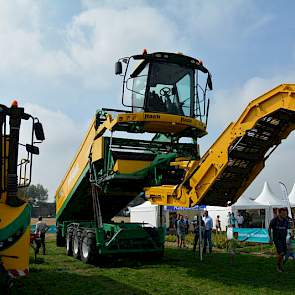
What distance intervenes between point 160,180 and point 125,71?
8.99ft

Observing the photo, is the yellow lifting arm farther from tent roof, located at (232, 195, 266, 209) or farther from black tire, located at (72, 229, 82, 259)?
tent roof, located at (232, 195, 266, 209)

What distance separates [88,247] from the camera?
11188mm

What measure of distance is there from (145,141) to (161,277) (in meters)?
3.34

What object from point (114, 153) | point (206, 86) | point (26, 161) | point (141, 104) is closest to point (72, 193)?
point (114, 153)

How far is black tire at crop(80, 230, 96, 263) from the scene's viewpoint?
11.1m

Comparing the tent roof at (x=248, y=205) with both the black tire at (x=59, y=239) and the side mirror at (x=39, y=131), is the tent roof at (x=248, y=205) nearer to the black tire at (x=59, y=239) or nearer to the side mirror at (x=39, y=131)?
the black tire at (x=59, y=239)

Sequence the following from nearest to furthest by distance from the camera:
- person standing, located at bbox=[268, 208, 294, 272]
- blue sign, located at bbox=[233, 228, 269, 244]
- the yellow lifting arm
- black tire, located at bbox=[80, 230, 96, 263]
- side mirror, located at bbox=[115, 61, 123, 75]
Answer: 1. the yellow lifting arm
2. person standing, located at bbox=[268, 208, 294, 272]
3. side mirror, located at bbox=[115, 61, 123, 75]
4. black tire, located at bbox=[80, 230, 96, 263]
5. blue sign, located at bbox=[233, 228, 269, 244]

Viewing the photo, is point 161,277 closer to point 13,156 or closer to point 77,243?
point 77,243

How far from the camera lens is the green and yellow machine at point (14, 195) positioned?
6.24 m

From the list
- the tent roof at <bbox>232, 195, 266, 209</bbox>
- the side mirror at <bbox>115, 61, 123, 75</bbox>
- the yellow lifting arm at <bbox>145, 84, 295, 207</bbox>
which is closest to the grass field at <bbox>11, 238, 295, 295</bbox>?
the yellow lifting arm at <bbox>145, 84, 295, 207</bbox>

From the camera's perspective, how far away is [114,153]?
10.4 meters

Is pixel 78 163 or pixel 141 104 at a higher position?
pixel 141 104

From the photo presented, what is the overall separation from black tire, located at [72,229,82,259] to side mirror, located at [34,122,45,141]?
6.02 metres

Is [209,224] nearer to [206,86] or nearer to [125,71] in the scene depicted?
[206,86]
